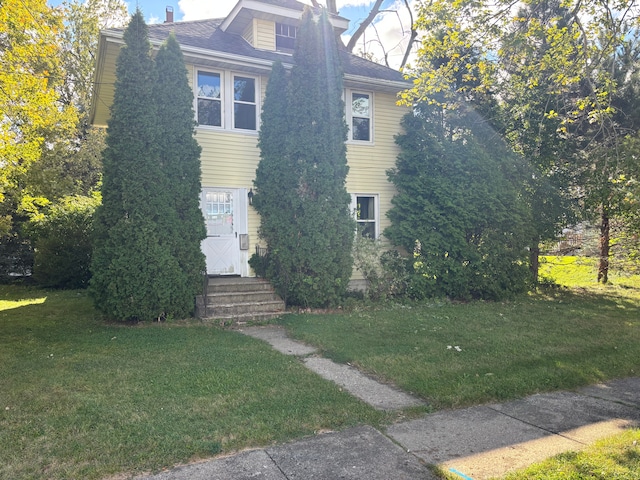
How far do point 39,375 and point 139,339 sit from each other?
184 cm

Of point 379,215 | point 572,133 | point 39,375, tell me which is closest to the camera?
point 39,375

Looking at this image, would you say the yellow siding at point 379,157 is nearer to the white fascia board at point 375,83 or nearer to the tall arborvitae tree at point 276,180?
the white fascia board at point 375,83

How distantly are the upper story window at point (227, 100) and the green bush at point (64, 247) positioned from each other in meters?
6.21

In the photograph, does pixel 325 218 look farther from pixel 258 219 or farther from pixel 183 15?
pixel 183 15

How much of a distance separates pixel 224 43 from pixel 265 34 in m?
1.47

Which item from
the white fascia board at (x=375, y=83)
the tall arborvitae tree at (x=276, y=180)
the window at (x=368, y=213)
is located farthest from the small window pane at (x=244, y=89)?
the window at (x=368, y=213)

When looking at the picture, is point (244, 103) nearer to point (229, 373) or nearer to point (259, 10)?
point (259, 10)

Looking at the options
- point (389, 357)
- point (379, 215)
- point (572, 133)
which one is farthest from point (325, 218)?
point (572, 133)

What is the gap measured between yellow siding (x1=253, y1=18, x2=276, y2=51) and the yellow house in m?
0.03

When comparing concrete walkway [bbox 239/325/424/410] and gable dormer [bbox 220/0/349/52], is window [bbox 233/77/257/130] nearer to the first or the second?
gable dormer [bbox 220/0/349/52]

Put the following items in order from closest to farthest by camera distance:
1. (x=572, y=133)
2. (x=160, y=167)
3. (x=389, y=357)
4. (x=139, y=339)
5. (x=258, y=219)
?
(x=389, y=357), (x=139, y=339), (x=160, y=167), (x=258, y=219), (x=572, y=133)

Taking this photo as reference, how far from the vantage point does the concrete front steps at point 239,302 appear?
8.57m

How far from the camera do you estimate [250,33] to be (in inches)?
472

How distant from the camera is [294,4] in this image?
474 inches
